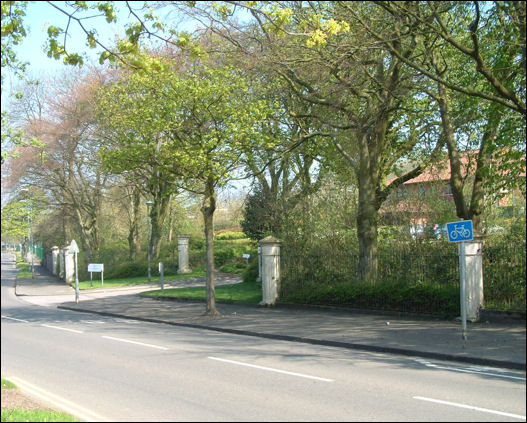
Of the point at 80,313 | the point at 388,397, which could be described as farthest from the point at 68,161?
the point at 388,397

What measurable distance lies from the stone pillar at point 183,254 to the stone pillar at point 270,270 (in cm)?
2092

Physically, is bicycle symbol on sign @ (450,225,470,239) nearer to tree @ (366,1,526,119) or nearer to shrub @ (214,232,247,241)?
tree @ (366,1,526,119)

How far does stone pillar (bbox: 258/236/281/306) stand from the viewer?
20.2 metres

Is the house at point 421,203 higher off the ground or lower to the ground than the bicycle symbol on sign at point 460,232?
higher

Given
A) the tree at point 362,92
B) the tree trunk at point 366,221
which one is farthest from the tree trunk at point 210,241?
the tree trunk at point 366,221

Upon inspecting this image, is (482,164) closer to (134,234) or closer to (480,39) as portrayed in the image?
(480,39)

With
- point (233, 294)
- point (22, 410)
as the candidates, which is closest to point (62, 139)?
point (233, 294)

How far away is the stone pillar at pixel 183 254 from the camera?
1601 inches

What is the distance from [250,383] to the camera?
27.7 ft

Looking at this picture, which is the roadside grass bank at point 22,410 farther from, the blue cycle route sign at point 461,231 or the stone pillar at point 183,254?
the stone pillar at point 183,254

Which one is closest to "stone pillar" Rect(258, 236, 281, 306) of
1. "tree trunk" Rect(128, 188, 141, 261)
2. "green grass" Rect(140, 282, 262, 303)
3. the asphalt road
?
"green grass" Rect(140, 282, 262, 303)

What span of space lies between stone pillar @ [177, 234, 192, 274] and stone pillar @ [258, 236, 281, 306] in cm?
2092

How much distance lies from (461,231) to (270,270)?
10454 mm

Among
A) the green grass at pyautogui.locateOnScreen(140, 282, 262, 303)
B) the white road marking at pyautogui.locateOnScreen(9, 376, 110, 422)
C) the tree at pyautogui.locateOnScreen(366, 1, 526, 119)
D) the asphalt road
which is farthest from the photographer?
the green grass at pyautogui.locateOnScreen(140, 282, 262, 303)
